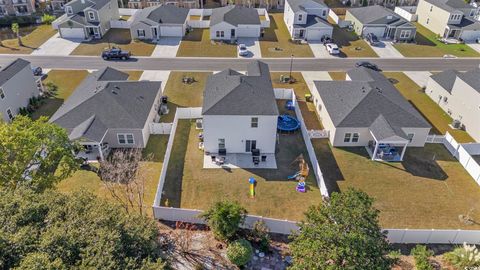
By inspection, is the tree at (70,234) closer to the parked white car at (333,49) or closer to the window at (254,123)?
the window at (254,123)

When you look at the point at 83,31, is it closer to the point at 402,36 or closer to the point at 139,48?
the point at 139,48

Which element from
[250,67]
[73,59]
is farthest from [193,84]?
[73,59]

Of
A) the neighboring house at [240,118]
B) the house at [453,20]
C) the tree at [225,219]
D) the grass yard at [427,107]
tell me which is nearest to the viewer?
the tree at [225,219]

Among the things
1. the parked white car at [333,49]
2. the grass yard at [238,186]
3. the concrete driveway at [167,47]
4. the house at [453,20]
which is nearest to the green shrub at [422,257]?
the grass yard at [238,186]

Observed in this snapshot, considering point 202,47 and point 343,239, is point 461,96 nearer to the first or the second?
point 343,239

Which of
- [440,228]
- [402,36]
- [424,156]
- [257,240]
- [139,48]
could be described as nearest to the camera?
[257,240]
